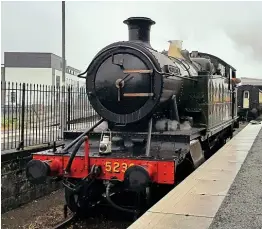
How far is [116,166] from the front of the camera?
5.31 metres

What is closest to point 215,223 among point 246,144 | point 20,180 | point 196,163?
point 196,163

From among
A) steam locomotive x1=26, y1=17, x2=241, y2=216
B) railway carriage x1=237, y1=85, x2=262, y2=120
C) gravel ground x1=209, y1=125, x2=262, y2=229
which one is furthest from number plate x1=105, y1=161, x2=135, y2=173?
railway carriage x1=237, y1=85, x2=262, y2=120

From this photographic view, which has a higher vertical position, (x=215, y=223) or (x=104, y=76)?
(x=104, y=76)

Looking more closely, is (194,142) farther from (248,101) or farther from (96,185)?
(248,101)

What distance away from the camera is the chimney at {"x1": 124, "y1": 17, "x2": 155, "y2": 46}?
623 cm

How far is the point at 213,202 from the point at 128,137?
73.1 inches

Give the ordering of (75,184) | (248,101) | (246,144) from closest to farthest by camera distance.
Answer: (75,184)
(246,144)
(248,101)

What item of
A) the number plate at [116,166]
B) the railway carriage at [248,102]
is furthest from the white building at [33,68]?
the number plate at [116,166]

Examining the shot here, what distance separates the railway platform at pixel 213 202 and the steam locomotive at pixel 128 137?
1.24ft

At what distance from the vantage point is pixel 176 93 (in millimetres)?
6570

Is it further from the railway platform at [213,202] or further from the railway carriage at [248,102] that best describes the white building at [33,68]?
the railway platform at [213,202]

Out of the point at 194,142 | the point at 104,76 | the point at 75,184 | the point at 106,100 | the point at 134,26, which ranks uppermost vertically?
the point at 134,26

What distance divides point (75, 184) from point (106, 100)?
1411 mm

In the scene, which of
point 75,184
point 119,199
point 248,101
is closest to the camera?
point 75,184
